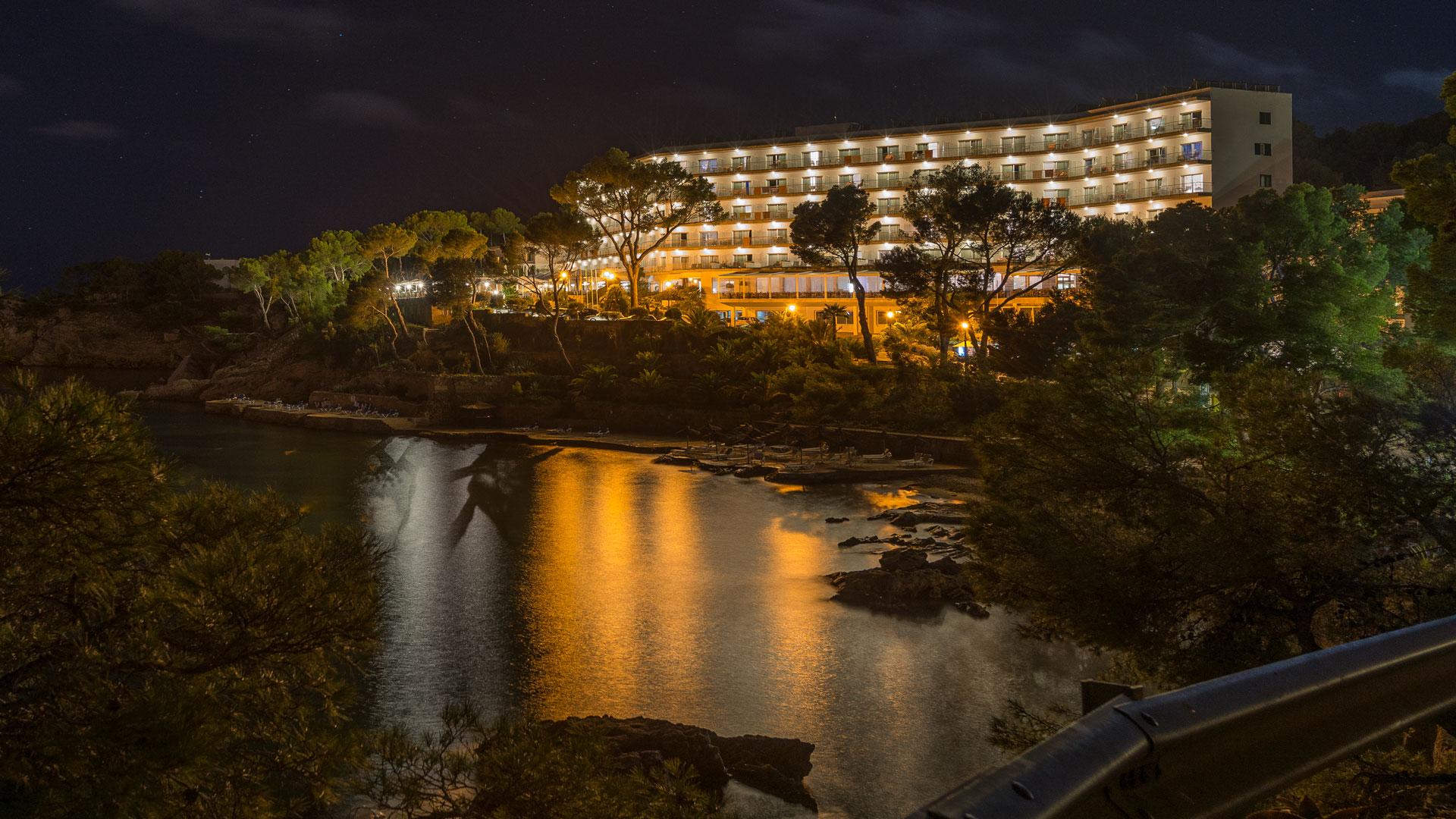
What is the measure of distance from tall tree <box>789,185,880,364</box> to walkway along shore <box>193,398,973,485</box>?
9.22 metres

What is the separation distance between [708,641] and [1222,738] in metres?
12.9

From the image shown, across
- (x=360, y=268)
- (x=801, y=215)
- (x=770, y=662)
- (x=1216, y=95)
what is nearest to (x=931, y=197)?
(x=801, y=215)

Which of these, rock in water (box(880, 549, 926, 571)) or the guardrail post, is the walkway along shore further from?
the guardrail post

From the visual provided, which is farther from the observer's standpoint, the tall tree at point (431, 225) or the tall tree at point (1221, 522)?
the tall tree at point (431, 225)

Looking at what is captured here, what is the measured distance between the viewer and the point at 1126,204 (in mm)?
45000

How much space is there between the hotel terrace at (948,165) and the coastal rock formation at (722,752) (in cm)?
3372

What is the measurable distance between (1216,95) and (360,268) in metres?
44.9

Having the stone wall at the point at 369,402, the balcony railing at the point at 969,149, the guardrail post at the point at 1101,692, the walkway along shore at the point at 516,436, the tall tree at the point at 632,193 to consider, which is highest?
the balcony railing at the point at 969,149

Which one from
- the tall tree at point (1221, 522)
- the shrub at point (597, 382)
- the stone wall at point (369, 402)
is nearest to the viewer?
the tall tree at point (1221, 522)

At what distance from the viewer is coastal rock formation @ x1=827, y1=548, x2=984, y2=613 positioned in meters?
15.8

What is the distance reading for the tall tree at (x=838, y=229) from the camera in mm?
37906

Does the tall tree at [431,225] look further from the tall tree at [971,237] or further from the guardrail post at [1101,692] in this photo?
the guardrail post at [1101,692]

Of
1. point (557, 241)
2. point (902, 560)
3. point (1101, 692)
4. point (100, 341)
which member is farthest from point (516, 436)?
point (100, 341)

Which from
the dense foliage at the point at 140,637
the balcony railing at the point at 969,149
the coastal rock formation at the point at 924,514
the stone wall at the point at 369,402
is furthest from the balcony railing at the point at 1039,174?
the dense foliage at the point at 140,637
